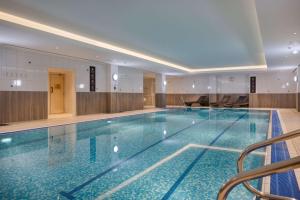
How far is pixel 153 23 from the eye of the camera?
6.01m

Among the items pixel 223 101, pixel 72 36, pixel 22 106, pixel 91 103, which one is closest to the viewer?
pixel 72 36

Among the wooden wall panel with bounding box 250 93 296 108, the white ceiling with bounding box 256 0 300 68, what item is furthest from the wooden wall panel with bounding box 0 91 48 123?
the wooden wall panel with bounding box 250 93 296 108

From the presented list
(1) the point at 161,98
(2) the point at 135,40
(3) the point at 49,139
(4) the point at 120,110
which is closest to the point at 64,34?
(2) the point at 135,40

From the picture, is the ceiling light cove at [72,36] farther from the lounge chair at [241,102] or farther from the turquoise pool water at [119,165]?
the lounge chair at [241,102]

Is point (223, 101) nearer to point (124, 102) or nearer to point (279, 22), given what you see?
point (124, 102)

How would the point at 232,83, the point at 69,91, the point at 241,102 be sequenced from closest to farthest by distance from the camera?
the point at 69,91, the point at 241,102, the point at 232,83

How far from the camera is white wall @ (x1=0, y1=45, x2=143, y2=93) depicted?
26.3 ft

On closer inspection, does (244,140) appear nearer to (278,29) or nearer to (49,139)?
(278,29)

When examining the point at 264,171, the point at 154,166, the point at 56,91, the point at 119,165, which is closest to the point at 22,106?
the point at 56,91

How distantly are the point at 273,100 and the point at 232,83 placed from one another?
319cm

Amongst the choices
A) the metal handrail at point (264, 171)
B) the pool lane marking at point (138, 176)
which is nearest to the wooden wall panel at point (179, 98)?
the pool lane marking at point (138, 176)

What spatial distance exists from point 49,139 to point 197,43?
19.3 feet

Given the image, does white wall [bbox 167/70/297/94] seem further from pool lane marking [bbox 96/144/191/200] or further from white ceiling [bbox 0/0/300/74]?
pool lane marking [bbox 96/144/191/200]

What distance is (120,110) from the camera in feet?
44.1
